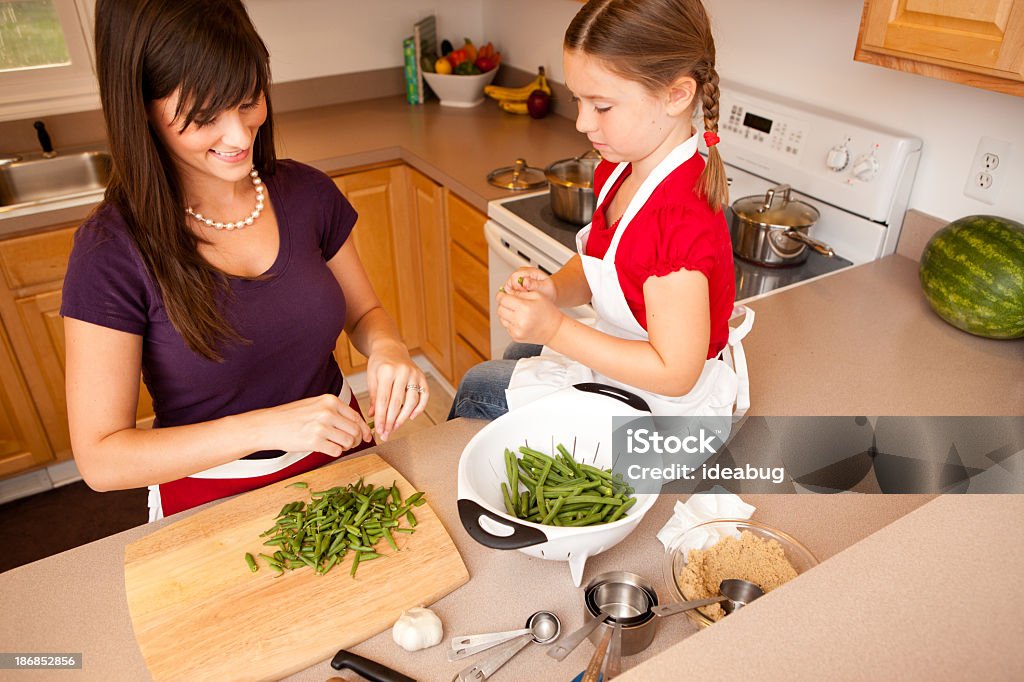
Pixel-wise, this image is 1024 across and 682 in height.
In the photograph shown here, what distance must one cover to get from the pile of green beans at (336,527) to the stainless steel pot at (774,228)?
110 cm

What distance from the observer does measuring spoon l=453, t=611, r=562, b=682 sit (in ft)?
2.64

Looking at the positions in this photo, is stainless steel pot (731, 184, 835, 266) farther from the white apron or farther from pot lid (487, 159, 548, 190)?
pot lid (487, 159, 548, 190)

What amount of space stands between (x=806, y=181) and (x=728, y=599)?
128 centimetres

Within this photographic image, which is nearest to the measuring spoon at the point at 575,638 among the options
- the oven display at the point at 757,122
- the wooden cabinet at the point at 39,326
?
the oven display at the point at 757,122

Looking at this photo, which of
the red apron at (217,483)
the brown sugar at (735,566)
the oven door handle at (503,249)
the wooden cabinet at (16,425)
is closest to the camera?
the brown sugar at (735,566)

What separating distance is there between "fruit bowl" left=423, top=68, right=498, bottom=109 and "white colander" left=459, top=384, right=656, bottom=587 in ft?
7.20

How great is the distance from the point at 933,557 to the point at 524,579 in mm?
485

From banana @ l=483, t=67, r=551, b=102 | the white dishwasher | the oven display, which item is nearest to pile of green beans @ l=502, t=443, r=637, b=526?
the white dishwasher

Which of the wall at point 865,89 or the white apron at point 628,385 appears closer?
the white apron at point 628,385

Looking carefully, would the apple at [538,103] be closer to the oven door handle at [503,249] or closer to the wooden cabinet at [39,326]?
the oven door handle at [503,249]

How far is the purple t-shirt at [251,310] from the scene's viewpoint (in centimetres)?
106

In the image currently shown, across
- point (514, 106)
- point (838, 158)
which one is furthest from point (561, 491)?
point (514, 106)

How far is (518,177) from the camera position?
7.63 ft

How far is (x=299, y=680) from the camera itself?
82 cm
